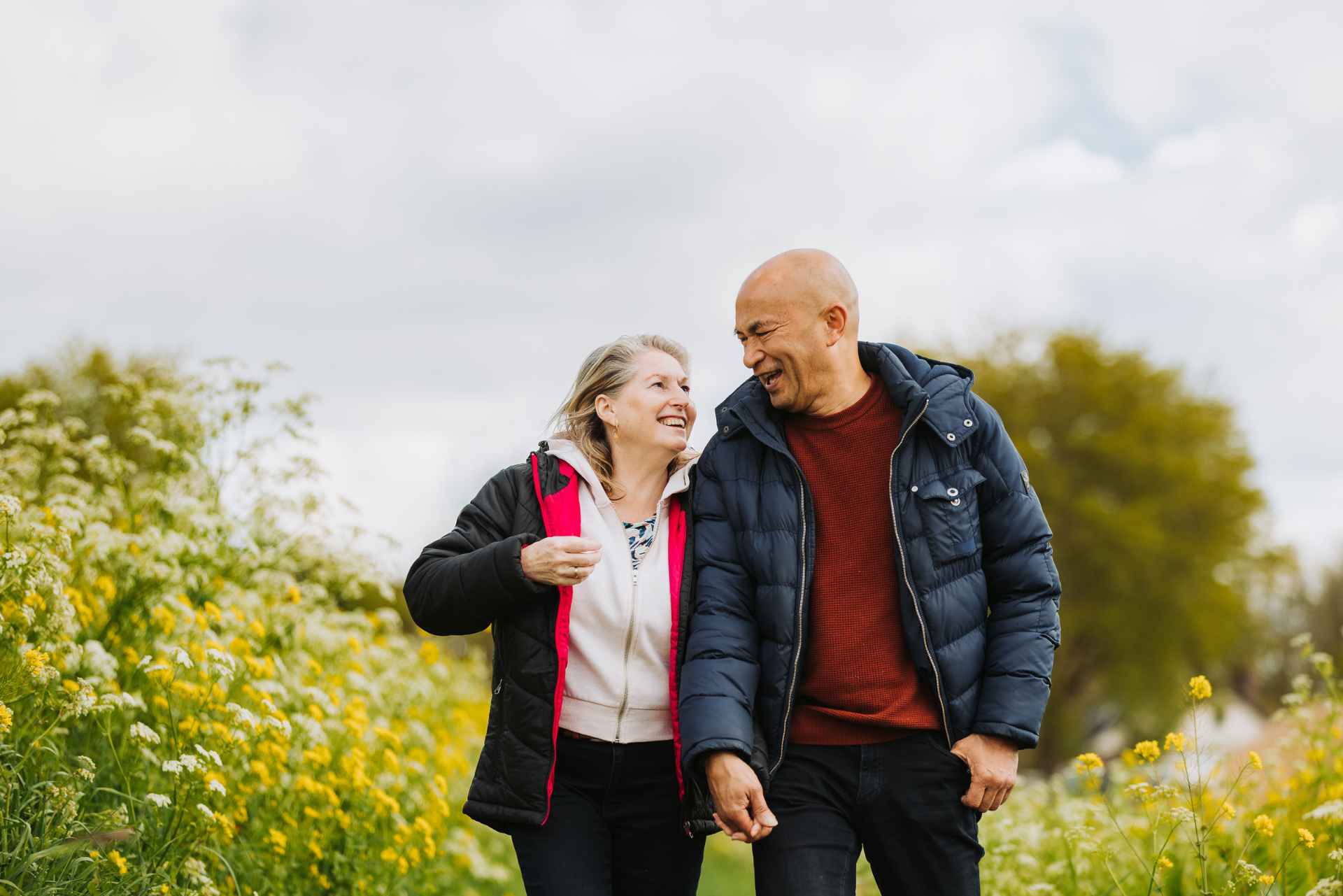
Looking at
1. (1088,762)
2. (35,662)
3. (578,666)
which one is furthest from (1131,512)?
(35,662)

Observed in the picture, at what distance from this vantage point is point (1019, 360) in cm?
2592

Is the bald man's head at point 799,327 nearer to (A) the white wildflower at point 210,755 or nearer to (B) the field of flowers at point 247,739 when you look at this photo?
(B) the field of flowers at point 247,739

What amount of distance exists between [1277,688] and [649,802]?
3791cm

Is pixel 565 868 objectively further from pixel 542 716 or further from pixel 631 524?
pixel 631 524

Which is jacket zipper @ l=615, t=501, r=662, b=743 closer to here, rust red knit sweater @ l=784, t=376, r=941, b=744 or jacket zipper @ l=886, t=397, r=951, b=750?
rust red knit sweater @ l=784, t=376, r=941, b=744

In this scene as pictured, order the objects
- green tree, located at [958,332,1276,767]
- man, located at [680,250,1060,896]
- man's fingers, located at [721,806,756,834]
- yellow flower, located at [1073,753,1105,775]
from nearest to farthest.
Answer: man's fingers, located at [721,806,756,834], man, located at [680,250,1060,896], yellow flower, located at [1073,753,1105,775], green tree, located at [958,332,1276,767]

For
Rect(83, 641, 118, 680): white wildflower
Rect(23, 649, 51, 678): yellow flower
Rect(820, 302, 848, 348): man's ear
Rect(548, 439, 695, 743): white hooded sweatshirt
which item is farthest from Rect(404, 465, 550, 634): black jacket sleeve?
Rect(83, 641, 118, 680): white wildflower

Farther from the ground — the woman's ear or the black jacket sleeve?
the woman's ear

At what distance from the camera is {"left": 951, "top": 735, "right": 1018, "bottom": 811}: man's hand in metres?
3.11

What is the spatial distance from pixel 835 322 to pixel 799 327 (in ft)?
0.37

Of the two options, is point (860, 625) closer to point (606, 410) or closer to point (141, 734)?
point (606, 410)

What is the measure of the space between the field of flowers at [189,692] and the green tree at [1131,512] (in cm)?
1798

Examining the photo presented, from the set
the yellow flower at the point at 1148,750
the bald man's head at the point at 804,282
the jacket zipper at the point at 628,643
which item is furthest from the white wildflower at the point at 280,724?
the yellow flower at the point at 1148,750

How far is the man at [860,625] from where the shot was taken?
3.11 m
